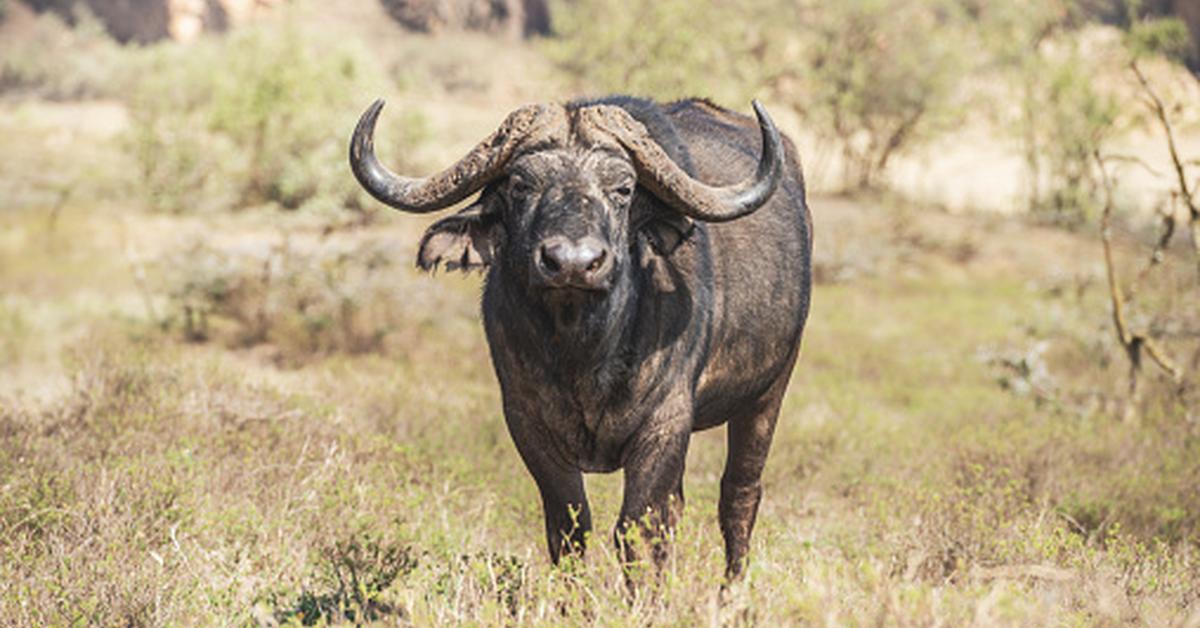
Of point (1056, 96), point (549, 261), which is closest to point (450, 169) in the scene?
point (549, 261)

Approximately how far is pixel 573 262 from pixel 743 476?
2.16 metres

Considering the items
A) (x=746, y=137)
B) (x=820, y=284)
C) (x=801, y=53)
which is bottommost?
(x=820, y=284)

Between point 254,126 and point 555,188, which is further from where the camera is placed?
point 254,126

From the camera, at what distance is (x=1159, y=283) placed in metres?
11.8

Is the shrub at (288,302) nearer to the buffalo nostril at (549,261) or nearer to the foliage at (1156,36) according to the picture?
the buffalo nostril at (549,261)

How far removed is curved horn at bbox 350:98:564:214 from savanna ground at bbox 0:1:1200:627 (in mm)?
1335

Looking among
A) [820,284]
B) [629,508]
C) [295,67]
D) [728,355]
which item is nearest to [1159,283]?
[820,284]

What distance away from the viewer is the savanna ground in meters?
4.01

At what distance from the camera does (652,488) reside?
13.8 feet

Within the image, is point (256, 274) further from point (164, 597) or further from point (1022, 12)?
point (1022, 12)

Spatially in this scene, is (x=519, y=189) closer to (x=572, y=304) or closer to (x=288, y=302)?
(x=572, y=304)

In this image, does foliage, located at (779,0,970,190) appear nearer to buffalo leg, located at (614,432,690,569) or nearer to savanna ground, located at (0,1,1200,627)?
savanna ground, located at (0,1,1200,627)

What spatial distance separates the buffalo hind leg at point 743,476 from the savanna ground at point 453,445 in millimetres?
144

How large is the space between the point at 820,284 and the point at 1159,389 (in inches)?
361
